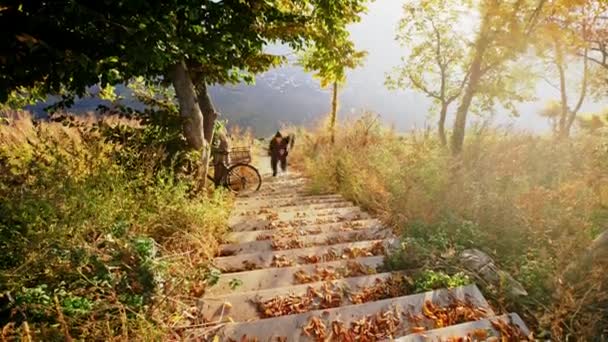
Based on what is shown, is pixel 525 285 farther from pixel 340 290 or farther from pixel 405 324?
pixel 340 290

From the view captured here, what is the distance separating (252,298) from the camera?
2.66 m

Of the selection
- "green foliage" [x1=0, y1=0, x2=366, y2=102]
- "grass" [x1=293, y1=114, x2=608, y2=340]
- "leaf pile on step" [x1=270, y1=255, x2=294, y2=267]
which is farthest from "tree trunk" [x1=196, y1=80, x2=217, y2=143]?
"leaf pile on step" [x1=270, y1=255, x2=294, y2=267]

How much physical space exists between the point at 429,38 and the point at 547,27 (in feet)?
13.6

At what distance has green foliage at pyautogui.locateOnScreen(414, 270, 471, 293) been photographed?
9.05 feet

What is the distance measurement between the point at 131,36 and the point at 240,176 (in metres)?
5.14

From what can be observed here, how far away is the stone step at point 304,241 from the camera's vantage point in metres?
3.90

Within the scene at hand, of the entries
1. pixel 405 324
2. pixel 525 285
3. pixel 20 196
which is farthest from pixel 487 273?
pixel 20 196

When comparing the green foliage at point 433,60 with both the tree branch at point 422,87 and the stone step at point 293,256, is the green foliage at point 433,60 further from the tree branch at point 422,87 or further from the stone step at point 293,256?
the stone step at point 293,256

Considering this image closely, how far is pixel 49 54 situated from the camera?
115 inches

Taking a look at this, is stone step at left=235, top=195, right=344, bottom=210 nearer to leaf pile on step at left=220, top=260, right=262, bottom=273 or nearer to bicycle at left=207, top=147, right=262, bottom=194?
bicycle at left=207, top=147, right=262, bottom=194

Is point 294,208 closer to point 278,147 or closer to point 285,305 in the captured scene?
point 285,305

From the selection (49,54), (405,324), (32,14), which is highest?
(32,14)

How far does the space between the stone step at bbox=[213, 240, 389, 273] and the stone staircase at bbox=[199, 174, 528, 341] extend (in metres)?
0.01

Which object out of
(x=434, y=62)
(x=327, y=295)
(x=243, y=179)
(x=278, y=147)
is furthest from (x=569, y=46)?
(x=327, y=295)
